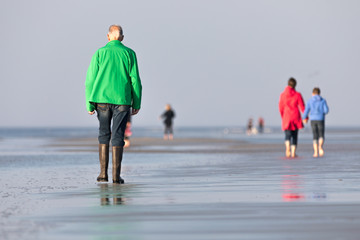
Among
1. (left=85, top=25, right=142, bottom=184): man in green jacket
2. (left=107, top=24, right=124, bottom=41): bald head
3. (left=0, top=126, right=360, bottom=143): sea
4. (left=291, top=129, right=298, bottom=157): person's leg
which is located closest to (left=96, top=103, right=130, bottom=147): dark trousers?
(left=85, top=25, right=142, bottom=184): man in green jacket

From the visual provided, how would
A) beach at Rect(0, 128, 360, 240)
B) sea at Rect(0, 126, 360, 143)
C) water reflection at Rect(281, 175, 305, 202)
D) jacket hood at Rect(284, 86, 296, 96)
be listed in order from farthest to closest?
sea at Rect(0, 126, 360, 143), jacket hood at Rect(284, 86, 296, 96), water reflection at Rect(281, 175, 305, 202), beach at Rect(0, 128, 360, 240)

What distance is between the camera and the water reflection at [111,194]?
304 inches

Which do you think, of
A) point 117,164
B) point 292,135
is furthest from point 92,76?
point 292,135

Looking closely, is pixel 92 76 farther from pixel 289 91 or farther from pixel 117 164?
pixel 289 91

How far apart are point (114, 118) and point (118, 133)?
20cm

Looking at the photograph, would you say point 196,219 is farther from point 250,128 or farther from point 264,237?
point 250,128

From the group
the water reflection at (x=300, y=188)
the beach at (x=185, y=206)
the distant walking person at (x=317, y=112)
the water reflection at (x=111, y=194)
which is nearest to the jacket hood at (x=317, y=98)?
the distant walking person at (x=317, y=112)

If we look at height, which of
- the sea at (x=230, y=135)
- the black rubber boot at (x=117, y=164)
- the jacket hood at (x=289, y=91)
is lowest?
the black rubber boot at (x=117, y=164)

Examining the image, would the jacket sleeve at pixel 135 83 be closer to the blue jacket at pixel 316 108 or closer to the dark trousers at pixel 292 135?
the dark trousers at pixel 292 135

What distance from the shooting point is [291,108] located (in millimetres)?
18938

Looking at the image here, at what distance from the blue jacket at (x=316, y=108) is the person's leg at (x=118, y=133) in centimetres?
983

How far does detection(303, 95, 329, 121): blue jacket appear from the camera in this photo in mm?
19484

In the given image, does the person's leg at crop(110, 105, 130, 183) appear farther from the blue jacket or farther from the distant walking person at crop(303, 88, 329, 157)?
the blue jacket

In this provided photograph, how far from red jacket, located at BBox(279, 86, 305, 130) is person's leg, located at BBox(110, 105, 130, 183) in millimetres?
8932
